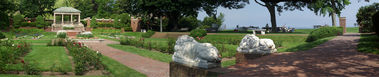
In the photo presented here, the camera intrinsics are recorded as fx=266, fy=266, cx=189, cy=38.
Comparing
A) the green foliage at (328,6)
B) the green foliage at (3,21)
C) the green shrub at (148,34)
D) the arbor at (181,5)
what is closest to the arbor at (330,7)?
the green foliage at (328,6)

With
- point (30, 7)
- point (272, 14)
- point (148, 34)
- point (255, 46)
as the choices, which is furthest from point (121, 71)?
point (30, 7)

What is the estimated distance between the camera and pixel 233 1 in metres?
36.4

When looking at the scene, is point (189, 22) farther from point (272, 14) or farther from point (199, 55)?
point (199, 55)

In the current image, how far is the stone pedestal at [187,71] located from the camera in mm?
5562

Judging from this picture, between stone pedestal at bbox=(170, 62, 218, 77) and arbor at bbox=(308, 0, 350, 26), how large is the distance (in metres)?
27.1

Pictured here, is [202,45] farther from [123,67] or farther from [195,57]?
[123,67]

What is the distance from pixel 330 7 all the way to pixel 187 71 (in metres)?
28.7

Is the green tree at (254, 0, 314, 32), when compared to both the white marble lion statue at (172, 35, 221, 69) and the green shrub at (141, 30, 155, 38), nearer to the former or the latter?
the green shrub at (141, 30, 155, 38)

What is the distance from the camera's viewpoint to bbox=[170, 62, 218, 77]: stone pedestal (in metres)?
5.56

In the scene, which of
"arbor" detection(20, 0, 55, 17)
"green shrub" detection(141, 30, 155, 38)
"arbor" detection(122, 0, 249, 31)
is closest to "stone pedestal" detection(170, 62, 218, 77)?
"green shrub" detection(141, 30, 155, 38)

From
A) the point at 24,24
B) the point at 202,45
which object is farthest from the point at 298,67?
the point at 24,24

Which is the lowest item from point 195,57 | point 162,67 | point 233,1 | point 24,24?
point 162,67

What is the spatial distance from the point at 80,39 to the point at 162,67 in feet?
47.4

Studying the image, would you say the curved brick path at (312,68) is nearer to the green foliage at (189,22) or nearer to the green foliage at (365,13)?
the green foliage at (365,13)
